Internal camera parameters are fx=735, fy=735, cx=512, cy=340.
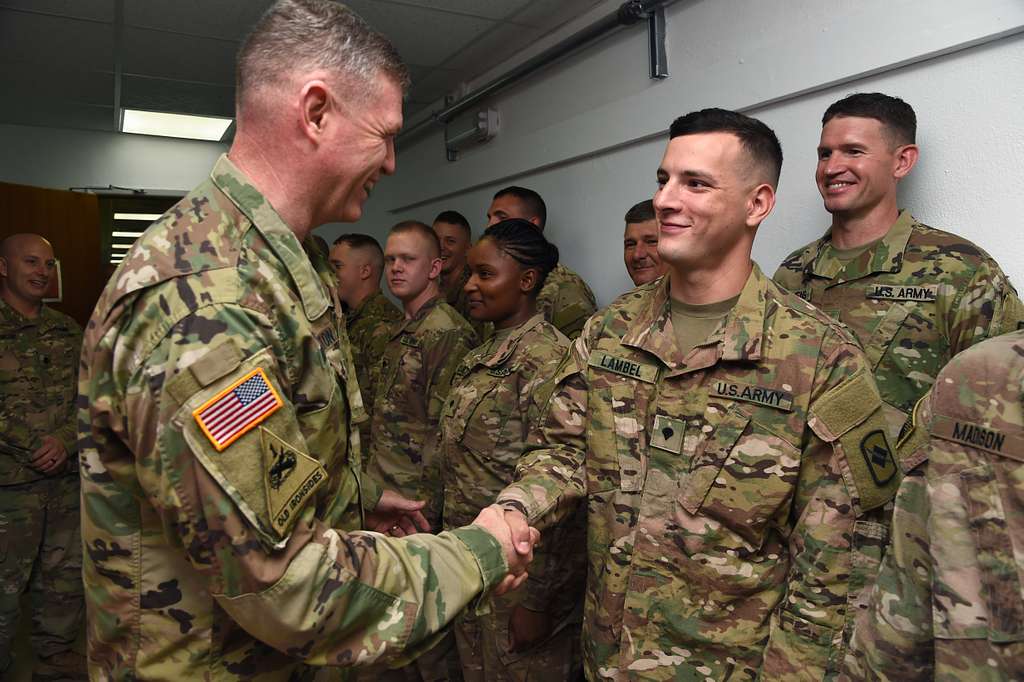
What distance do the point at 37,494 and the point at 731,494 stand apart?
134 inches

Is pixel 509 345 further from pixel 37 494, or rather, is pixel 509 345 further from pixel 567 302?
pixel 37 494

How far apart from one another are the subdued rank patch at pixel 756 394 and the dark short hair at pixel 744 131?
0.57 metres

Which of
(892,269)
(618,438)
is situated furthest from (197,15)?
(892,269)

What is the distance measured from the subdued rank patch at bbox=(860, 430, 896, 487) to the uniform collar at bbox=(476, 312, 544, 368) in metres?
1.29

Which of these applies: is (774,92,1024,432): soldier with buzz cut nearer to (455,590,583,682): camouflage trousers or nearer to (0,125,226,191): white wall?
(455,590,583,682): camouflage trousers

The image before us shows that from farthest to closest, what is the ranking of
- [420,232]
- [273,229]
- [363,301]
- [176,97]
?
1. [176,97]
2. [363,301]
3. [420,232]
4. [273,229]

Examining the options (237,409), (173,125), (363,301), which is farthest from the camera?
(173,125)

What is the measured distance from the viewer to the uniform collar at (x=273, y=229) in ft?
3.74

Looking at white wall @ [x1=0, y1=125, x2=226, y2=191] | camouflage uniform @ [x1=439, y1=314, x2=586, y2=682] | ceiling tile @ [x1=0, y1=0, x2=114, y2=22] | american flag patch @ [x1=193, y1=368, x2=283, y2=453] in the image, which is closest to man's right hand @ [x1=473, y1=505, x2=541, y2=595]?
american flag patch @ [x1=193, y1=368, x2=283, y2=453]

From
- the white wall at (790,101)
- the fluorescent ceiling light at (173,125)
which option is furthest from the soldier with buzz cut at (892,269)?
the fluorescent ceiling light at (173,125)

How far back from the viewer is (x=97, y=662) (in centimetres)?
122

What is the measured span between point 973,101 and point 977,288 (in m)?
0.54

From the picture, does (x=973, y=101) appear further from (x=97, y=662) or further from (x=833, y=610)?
(x=97, y=662)

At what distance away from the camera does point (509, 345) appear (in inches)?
99.9
